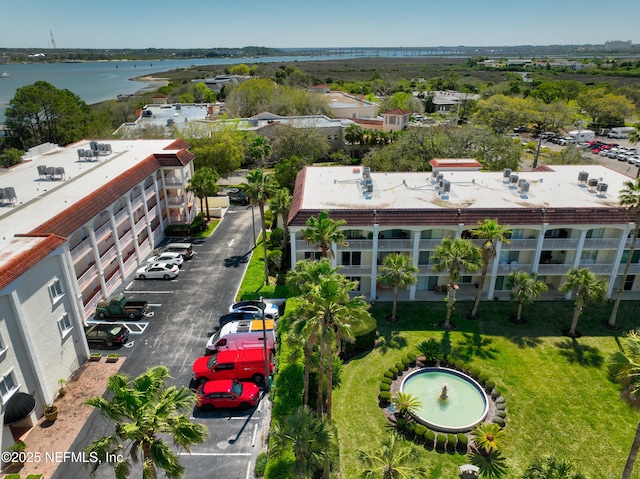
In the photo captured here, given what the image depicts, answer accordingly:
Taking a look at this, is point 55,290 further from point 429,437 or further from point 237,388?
point 429,437

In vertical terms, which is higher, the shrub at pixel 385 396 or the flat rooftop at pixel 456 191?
the flat rooftop at pixel 456 191

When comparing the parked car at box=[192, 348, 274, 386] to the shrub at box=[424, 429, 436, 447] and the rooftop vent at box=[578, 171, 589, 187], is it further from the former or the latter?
the rooftop vent at box=[578, 171, 589, 187]

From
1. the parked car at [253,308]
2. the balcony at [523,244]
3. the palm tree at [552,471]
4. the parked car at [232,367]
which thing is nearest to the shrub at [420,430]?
the palm tree at [552,471]

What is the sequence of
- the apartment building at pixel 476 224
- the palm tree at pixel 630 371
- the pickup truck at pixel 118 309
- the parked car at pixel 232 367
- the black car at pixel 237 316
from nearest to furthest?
the palm tree at pixel 630 371, the parked car at pixel 232 367, the black car at pixel 237 316, the pickup truck at pixel 118 309, the apartment building at pixel 476 224

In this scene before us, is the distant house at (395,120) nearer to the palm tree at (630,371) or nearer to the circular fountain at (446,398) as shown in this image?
the circular fountain at (446,398)

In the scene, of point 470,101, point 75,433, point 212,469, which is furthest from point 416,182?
point 470,101

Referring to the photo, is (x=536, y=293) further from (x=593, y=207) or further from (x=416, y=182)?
(x=416, y=182)
